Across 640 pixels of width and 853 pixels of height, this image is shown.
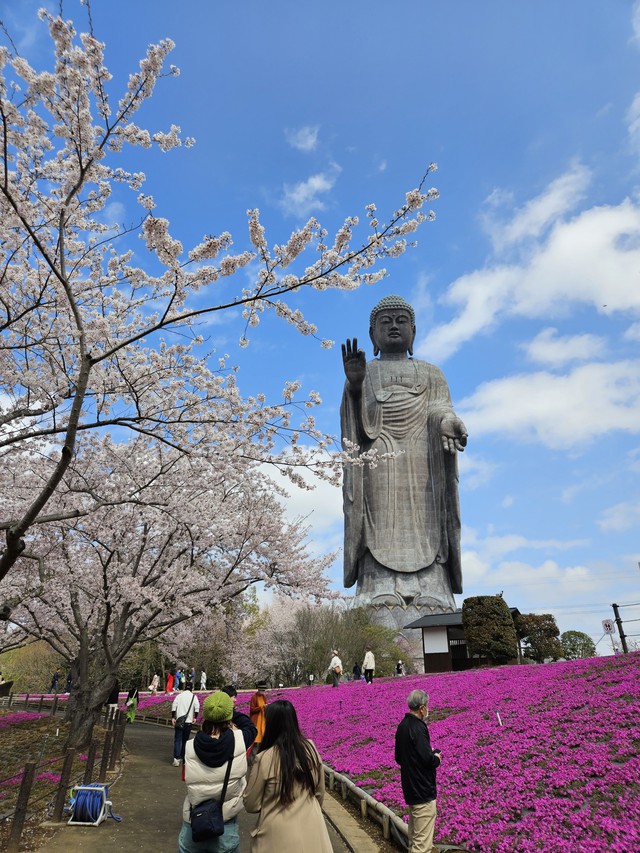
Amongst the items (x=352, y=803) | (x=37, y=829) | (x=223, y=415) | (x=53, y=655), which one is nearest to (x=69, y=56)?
(x=223, y=415)

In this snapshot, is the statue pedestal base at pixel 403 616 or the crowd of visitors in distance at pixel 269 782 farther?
the statue pedestal base at pixel 403 616

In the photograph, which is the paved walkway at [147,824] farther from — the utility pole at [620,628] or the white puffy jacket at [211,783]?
the utility pole at [620,628]

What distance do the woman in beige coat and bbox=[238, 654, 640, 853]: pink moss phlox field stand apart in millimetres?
3123

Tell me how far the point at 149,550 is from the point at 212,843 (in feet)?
40.3

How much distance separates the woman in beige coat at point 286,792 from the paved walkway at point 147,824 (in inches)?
151

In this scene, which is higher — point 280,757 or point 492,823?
point 280,757

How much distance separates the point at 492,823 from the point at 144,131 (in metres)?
7.64

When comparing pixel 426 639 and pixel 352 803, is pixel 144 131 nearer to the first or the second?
pixel 352 803

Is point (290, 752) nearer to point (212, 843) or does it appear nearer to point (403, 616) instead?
point (212, 843)

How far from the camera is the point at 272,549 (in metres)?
14.8

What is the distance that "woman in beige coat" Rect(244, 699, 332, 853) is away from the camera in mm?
3010

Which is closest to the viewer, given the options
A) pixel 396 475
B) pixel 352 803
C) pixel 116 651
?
pixel 352 803

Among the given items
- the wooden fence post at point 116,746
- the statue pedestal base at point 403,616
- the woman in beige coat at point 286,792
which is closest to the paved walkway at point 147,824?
the wooden fence post at point 116,746

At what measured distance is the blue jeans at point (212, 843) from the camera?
12.0ft
